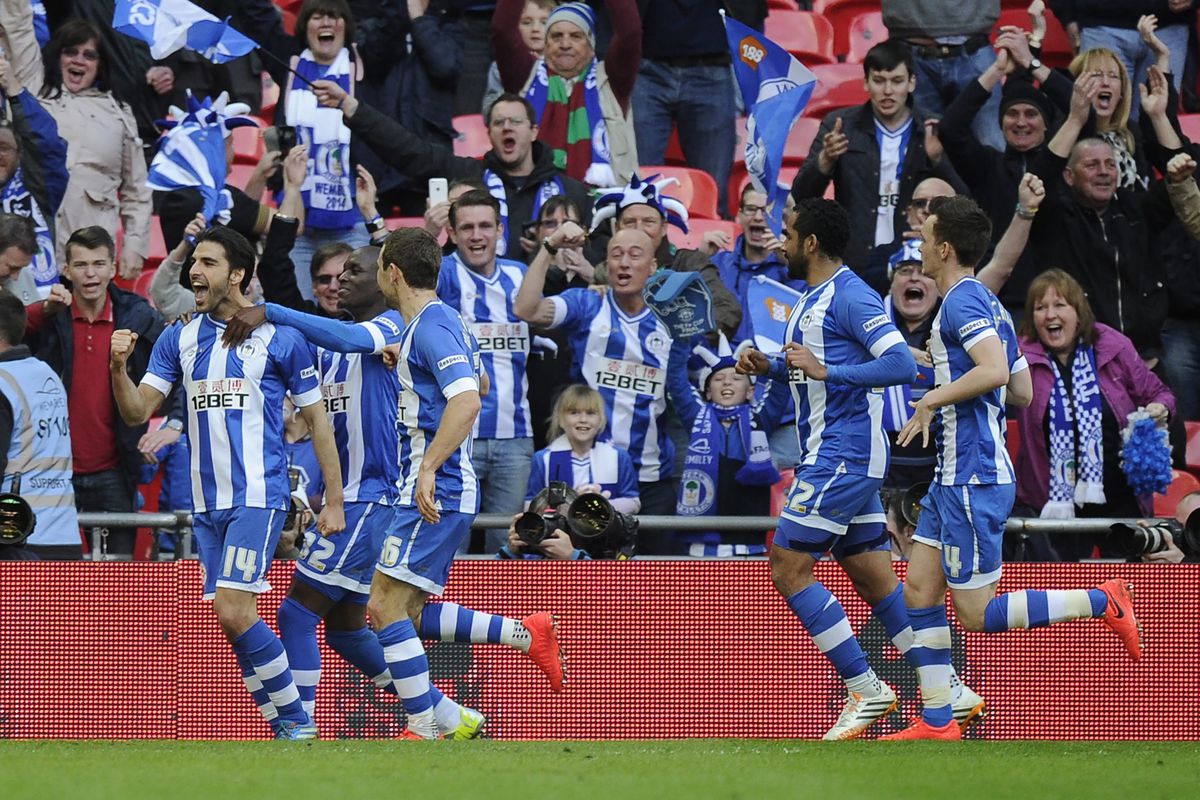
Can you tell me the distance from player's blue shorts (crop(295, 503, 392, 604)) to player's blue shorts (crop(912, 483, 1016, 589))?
2236 mm

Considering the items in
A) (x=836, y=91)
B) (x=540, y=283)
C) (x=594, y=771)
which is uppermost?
(x=836, y=91)

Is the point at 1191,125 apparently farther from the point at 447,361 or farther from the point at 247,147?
the point at 447,361

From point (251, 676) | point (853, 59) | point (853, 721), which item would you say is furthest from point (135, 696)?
point (853, 59)

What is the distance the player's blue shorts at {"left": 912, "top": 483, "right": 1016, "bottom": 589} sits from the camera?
6.96 m

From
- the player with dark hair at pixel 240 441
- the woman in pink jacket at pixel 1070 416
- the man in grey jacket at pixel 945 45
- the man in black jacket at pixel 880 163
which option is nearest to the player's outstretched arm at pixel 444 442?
the player with dark hair at pixel 240 441

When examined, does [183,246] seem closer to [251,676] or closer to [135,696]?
[135,696]

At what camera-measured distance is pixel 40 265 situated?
1020 centimetres

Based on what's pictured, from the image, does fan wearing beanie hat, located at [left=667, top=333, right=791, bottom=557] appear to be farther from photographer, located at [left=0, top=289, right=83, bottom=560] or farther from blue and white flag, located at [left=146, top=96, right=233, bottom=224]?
photographer, located at [left=0, top=289, right=83, bottom=560]

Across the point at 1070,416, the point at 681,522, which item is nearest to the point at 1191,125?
the point at 1070,416

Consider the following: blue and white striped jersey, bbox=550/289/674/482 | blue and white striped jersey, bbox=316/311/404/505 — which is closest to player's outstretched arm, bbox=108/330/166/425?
blue and white striped jersey, bbox=316/311/404/505

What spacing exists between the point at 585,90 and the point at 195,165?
2.54 meters

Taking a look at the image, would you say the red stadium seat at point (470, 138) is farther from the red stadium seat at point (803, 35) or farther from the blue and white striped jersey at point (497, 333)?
the blue and white striped jersey at point (497, 333)

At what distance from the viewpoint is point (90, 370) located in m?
9.40

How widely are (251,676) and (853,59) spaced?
862cm
